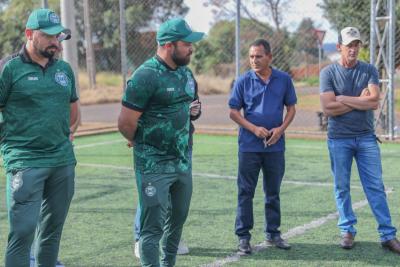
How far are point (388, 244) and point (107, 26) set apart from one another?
88.2 ft

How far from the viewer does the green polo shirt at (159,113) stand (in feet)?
13.4

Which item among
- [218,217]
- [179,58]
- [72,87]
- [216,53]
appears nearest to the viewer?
[179,58]

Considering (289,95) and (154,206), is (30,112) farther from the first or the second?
(289,95)

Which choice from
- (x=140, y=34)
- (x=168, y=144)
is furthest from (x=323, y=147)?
(x=140, y=34)

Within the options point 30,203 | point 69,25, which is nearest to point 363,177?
point 30,203

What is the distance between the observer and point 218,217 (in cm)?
679

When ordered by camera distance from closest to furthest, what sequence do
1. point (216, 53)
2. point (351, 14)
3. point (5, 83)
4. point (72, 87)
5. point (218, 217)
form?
1. point (5, 83)
2. point (72, 87)
3. point (218, 217)
4. point (351, 14)
5. point (216, 53)

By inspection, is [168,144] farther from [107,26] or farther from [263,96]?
[107,26]

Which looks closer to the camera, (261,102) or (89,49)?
(261,102)

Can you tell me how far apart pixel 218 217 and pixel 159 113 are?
9.43ft

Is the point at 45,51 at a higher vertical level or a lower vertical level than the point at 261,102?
higher

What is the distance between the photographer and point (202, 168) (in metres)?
10.0

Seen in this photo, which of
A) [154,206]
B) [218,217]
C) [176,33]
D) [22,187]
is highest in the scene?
[176,33]

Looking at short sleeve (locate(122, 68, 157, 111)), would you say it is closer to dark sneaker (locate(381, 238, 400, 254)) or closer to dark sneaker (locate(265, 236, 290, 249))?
dark sneaker (locate(265, 236, 290, 249))
